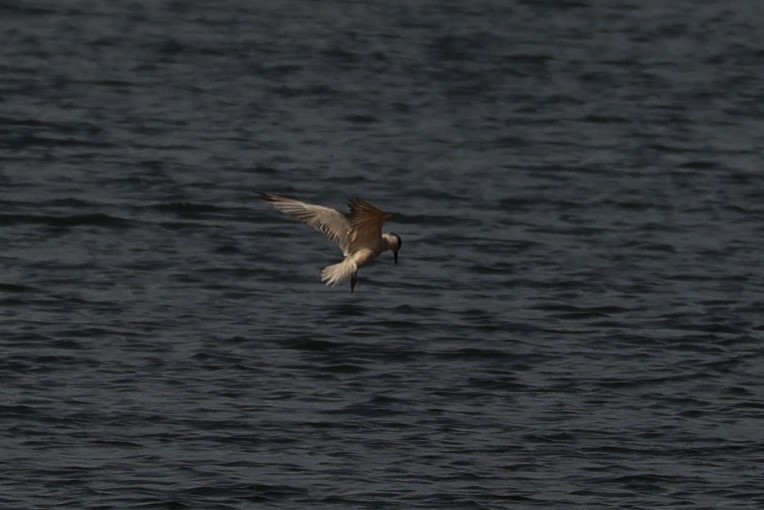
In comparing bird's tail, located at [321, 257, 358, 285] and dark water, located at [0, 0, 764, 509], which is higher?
bird's tail, located at [321, 257, 358, 285]

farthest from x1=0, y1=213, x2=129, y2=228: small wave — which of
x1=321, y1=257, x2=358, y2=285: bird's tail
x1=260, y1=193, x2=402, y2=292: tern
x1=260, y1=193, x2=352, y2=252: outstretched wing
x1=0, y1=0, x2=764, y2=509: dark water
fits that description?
x1=321, y1=257, x2=358, y2=285: bird's tail

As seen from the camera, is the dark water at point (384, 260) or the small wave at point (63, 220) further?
the small wave at point (63, 220)

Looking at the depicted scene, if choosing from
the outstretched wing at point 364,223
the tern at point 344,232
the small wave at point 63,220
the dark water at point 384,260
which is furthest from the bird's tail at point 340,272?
the small wave at point 63,220

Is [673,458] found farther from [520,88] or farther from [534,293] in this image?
[520,88]

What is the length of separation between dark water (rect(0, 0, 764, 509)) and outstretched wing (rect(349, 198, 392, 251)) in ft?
3.10

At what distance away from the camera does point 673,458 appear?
412 inches

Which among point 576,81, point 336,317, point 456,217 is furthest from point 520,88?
point 336,317

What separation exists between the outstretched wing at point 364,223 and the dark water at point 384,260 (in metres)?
0.94

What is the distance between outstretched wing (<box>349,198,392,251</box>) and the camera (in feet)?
34.4

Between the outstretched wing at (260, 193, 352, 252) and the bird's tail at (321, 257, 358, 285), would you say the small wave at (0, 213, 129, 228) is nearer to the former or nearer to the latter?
the outstretched wing at (260, 193, 352, 252)

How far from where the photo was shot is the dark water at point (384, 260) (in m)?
10.3

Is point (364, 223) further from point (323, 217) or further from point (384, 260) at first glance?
point (384, 260)

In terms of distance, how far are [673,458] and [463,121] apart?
9.26m

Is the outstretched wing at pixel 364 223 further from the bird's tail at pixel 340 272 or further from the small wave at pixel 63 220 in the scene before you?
the small wave at pixel 63 220
